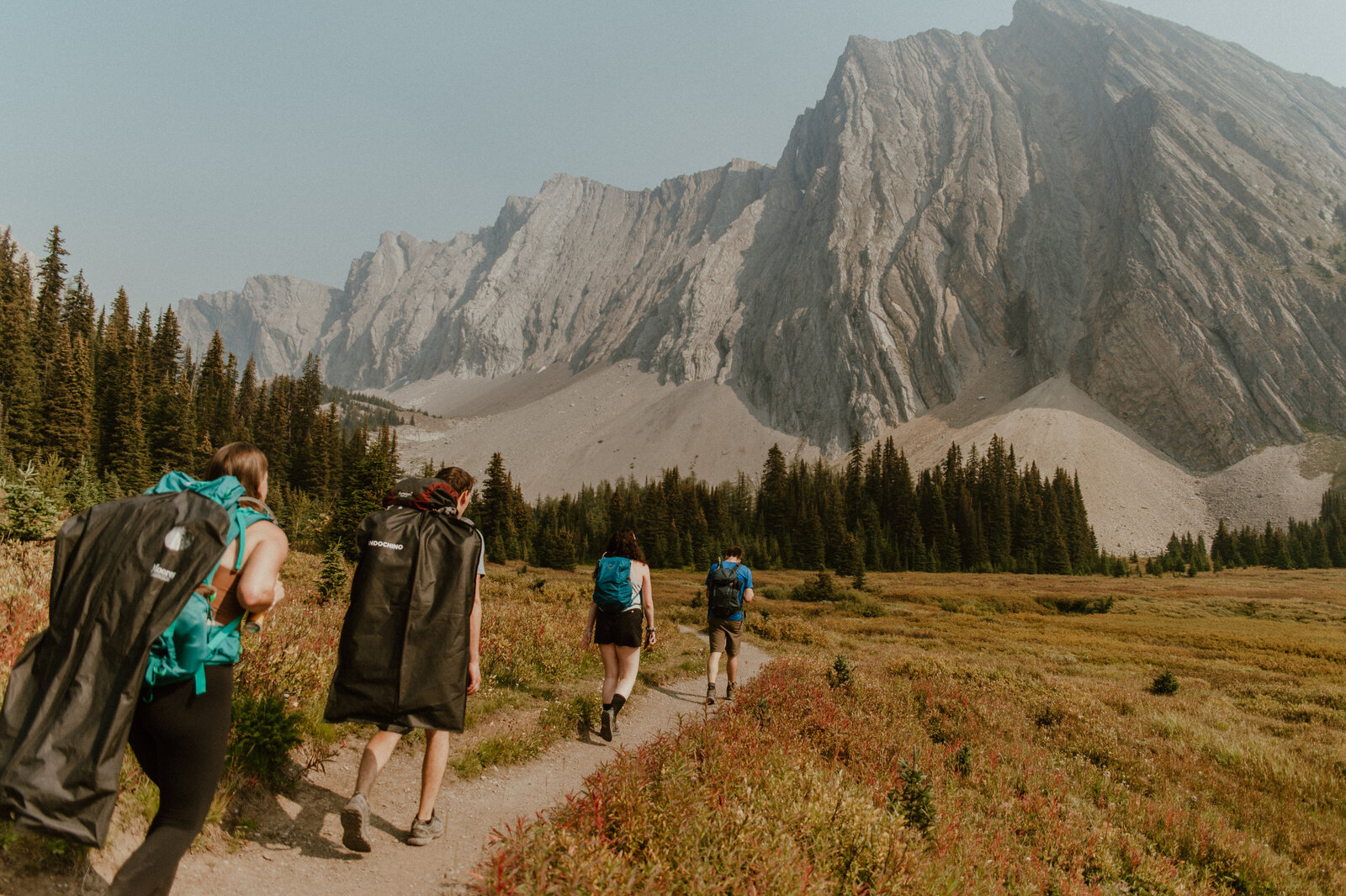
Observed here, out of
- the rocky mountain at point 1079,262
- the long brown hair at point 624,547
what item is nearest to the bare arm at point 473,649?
the long brown hair at point 624,547

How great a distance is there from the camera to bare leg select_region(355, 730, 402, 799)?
5324 mm

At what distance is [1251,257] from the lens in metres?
140

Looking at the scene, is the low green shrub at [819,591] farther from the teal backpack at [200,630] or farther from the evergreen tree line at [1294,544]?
the evergreen tree line at [1294,544]

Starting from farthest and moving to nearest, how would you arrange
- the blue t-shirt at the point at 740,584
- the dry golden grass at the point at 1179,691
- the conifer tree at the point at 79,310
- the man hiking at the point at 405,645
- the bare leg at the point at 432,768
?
the conifer tree at the point at 79,310 < the blue t-shirt at the point at 740,584 < the dry golden grass at the point at 1179,691 < the bare leg at the point at 432,768 < the man hiking at the point at 405,645

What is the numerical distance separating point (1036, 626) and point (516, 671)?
38991 mm

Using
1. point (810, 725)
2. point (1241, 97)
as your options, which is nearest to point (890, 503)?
point (810, 725)

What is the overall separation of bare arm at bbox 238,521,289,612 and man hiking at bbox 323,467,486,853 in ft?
3.91

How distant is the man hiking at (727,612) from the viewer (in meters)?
12.7

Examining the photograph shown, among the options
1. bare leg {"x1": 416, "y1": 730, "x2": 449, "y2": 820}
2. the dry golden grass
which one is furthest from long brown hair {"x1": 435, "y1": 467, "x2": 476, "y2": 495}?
the dry golden grass

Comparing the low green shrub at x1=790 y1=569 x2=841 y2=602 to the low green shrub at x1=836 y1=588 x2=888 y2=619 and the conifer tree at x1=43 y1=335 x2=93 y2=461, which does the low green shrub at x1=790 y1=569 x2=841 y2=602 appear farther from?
the conifer tree at x1=43 y1=335 x2=93 y2=461

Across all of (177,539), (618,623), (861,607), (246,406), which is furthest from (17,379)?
(177,539)

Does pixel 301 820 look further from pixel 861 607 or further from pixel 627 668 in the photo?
pixel 861 607

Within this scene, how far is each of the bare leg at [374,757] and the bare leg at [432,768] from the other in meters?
0.30

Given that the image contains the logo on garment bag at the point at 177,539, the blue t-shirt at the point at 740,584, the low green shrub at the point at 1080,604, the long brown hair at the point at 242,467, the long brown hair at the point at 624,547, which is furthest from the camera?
the low green shrub at the point at 1080,604
